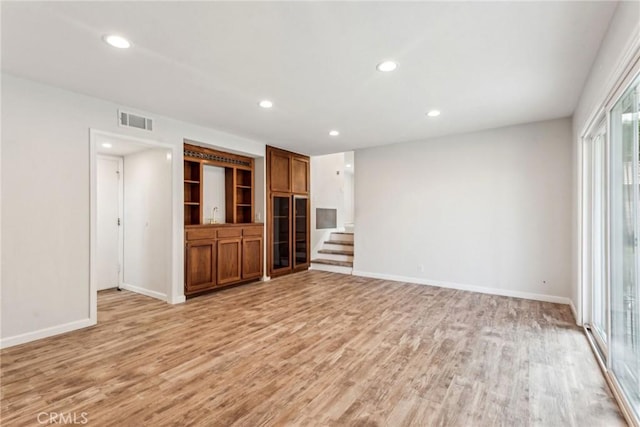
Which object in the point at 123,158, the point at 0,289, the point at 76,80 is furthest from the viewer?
the point at 123,158

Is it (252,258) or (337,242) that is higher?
(337,242)

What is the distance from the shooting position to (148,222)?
477cm

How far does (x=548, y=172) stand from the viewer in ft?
14.6

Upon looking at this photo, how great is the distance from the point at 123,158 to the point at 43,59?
2.83m

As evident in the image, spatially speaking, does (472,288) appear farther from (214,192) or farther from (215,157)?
(215,157)

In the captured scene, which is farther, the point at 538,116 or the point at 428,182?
the point at 428,182

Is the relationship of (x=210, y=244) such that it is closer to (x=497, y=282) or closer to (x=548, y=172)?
(x=497, y=282)

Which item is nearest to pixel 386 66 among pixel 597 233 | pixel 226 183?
pixel 597 233

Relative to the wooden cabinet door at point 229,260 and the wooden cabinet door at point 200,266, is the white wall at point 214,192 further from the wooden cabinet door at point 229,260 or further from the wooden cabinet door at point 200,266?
the wooden cabinet door at point 200,266

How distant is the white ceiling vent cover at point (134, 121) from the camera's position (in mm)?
3730

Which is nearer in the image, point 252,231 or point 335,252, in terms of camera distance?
point 252,231

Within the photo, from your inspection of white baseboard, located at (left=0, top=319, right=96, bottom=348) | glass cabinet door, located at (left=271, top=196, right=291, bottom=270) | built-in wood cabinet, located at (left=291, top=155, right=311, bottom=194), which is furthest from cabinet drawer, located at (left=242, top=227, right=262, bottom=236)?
white baseboard, located at (left=0, top=319, right=96, bottom=348)

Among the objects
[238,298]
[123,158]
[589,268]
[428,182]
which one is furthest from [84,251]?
[589,268]
